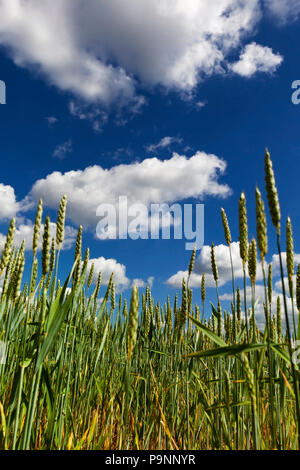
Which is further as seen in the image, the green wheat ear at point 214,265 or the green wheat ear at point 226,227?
the green wheat ear at point 214,265

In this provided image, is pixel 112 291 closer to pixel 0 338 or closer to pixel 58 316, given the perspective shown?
pixel 0 338

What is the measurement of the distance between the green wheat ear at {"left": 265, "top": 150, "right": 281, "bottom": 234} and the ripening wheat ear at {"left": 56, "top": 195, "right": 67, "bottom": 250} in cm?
77

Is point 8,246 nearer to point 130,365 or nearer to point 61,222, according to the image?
point 61,222

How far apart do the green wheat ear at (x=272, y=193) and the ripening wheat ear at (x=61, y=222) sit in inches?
30.4

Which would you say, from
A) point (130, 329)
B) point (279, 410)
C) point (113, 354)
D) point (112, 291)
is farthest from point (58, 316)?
point (113, 354)

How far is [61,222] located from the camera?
1322 millimetres

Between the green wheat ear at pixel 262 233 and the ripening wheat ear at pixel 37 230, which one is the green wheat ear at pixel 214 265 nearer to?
the green wheat ear at pixel 262 233

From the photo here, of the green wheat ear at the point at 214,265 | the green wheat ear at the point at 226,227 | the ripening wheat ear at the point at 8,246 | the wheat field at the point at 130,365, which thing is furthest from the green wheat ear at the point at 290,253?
the ripening wheat ear at the point at 8,246

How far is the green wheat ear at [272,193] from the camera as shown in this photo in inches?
43.4

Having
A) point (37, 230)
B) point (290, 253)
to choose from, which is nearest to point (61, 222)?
point (37, 230)

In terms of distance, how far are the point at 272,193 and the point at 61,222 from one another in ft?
2.61
